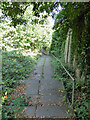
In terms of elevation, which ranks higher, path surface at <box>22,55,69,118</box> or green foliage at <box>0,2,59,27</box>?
green foliage at <box>0,2,59,27</box>

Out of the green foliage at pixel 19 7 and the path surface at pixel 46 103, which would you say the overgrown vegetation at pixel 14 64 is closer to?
the green foliage at pixel 19 7

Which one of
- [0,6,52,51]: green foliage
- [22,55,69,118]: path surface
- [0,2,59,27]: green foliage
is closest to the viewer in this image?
[22,55,69,118]: path surface

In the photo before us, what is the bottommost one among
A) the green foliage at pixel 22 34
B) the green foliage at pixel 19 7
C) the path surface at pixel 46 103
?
the path surface at pixel 46 103

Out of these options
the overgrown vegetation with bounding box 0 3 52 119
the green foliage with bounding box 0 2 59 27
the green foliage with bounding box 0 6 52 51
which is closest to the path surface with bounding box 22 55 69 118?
the overgrown vegetation with bounding box 0 3 52 119

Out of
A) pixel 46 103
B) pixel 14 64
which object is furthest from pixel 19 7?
pixel 14 64

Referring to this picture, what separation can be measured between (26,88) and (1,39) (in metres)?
5.77

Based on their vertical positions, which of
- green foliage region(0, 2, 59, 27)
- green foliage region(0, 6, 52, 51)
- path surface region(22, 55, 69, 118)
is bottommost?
path surface region(22, 55, 69, 118)

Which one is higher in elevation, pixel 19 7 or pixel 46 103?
pixel 19 7

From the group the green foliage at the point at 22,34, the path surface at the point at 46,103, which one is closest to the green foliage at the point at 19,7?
the path surface at the point at 46,103

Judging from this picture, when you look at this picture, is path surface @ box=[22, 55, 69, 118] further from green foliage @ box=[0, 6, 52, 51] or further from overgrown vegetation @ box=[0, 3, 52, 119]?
green foliage @ box=[0, 6, 52, 51]

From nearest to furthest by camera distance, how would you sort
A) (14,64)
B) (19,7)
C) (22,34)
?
1. (19,7)
2. (14,64)
3. (22,34)

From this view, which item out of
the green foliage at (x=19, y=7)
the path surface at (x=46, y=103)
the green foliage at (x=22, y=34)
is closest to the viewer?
the path surface at (x=46, y=103)

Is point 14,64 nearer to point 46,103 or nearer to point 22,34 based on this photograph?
point 46,103

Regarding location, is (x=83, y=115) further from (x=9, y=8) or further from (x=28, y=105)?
(x=9, y=8)
